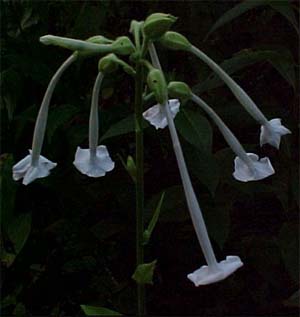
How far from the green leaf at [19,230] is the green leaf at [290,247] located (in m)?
0.56

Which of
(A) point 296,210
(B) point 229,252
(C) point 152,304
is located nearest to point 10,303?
(C) point 152,304

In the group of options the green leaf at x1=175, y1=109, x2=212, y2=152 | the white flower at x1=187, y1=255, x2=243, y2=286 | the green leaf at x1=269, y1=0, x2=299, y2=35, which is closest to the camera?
the white flower at x1=187, y1=255, x2=243, y2=286

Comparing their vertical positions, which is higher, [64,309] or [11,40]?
[11,40]

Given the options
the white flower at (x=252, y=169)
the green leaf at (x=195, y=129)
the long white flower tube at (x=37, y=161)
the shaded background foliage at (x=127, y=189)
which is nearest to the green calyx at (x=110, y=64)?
the long white flower tube at (x=37, y=161)

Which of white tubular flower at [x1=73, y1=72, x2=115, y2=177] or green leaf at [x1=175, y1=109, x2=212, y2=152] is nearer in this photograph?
white tubular flower at [x1=73, y1=72, x2=115, y2=177]

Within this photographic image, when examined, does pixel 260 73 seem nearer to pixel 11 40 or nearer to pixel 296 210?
pixel 296 210

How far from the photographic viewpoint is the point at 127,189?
2006mm

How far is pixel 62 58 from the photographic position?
206cm

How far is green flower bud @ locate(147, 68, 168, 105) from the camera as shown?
1.19 metres

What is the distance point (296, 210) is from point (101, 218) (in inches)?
19.7

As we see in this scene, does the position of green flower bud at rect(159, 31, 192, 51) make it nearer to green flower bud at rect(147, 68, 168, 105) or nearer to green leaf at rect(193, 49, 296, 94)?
green flower bud at rect(147, 68, 168, 105)

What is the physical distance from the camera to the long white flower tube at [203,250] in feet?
3.78

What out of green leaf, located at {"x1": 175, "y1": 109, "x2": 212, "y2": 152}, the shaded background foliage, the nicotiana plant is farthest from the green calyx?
the shaded background foliage

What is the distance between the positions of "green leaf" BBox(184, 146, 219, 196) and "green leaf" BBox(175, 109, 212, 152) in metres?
0.06
